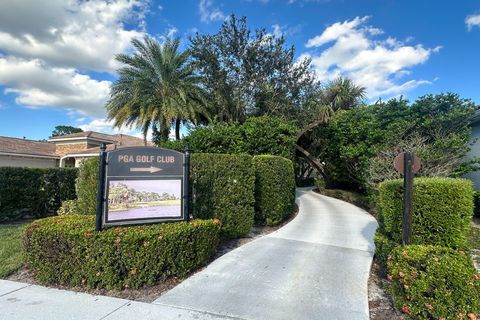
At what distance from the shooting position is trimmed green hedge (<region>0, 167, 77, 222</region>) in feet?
28.1

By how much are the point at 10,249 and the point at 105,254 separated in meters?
3.27

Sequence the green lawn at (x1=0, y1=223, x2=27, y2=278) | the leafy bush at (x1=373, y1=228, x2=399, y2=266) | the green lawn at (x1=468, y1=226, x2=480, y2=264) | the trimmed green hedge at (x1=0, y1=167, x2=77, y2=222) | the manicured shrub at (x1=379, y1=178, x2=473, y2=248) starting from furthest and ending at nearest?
the trimmed green hedge at (x1=0, y1=167, x2=77, y2=222), the green lawn at (x1=468, y1=226, x2=480, y2=264), the green lawn at (x1=0, y1=223, x2=27, y2=278), the leafy bush at (x1=373, y1=228, x2=399, y2=266), the manicured shrub at (x1=379, y1=178, x2=473, y2=248)

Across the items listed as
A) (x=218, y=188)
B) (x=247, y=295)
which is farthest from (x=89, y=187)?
(x=247, y=295)

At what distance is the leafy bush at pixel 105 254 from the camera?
→ 3918 millimetres

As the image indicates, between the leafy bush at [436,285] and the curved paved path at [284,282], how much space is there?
61 cm

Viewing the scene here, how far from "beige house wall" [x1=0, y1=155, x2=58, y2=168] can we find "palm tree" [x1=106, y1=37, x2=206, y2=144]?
31.4 feet

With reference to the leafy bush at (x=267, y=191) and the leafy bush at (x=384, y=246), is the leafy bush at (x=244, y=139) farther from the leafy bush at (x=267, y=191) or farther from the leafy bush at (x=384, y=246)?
the leafy bush at (x=384, y=246)

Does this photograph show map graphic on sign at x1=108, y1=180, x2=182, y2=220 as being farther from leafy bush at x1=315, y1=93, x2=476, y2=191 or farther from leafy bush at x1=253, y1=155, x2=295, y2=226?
leafy bush at x1=315, y1=93, x2=476, y2=191

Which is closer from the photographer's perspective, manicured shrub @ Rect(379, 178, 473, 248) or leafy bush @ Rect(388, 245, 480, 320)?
leafy bush @ Rect(388, 245, 480, 320)

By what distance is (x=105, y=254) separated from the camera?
12.8 feet

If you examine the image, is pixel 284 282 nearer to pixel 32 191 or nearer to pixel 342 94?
pixel 32 191

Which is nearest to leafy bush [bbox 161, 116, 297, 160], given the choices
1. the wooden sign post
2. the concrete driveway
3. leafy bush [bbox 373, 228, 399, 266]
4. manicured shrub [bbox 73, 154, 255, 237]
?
manicured shrub [bbox 73, 154, 255, 237]

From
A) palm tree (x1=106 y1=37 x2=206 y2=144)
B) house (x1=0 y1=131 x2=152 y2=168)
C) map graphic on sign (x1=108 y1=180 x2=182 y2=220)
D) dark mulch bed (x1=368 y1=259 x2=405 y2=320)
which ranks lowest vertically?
dark mulch bed (x1=368 y1=259 x2=405 y2=320)

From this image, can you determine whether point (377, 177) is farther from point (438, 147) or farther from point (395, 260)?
point (395, 260)
